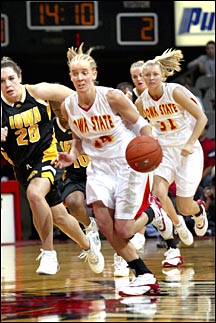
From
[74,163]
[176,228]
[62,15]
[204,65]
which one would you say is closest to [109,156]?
[74,163]

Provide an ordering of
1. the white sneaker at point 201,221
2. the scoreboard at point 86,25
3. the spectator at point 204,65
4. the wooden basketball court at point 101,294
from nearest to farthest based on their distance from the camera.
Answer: the wooden basketball court at point 101,294 → the white sneaker at point 201,221 → the scoreboard at point 86,25 → the spectator at point 204,65

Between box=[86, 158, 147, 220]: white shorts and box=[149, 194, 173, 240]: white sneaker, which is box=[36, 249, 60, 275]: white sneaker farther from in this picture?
box=[149, 194, 173, 240]: white sneaker

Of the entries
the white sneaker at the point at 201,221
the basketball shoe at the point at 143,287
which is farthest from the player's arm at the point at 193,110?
the basketball shoe at the point at 143,287

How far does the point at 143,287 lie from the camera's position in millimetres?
6223

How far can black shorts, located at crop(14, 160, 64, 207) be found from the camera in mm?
7129

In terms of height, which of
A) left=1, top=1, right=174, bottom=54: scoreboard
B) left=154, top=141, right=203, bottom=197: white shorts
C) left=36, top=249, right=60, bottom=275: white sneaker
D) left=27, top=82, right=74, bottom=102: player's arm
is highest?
left=1, top=1, right=174, bottom=54: scoreboard

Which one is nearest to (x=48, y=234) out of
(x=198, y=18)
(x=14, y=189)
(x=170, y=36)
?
(x=14, y=189)

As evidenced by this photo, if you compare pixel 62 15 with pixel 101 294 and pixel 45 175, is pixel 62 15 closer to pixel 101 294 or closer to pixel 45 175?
pixel 45 175

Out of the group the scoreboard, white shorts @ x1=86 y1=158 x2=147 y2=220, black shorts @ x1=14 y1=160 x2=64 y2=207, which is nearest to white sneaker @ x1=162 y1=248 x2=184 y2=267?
black shorts @ x1=14 y1=160 x2=64 y2=207

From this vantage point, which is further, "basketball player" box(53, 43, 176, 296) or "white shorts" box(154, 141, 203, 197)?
"white shorts" box(154, 141, 203, 197)

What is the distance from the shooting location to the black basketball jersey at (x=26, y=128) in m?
7.07

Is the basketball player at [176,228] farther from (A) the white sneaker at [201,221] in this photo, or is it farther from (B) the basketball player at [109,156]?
(B) the basketball player at [109,156]

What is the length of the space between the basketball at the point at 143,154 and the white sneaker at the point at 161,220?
176 centimetres

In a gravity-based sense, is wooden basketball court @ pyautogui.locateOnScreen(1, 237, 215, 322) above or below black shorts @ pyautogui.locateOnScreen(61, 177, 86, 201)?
below
